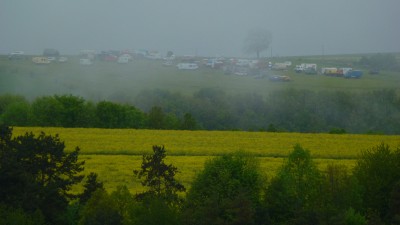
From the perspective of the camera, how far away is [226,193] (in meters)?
15.1

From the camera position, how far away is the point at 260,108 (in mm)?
63906

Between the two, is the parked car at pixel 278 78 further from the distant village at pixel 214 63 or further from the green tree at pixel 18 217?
the green tree at pixel 18 217

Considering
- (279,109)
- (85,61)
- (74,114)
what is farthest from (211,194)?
(85,61)

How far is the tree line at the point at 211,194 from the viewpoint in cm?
1301

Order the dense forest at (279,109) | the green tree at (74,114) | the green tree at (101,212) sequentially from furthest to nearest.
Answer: the dense forest at (279,109) < the green tree at (74,114) < the green tree at (101,212)

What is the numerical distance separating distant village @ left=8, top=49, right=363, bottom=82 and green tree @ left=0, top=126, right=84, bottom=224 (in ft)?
→ 183

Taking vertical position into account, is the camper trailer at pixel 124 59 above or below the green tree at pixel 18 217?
above

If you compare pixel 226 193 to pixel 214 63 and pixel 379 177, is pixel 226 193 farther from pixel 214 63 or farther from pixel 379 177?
pixel 214 63

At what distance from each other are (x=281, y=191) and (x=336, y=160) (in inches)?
471

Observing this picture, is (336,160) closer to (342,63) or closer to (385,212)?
(385,212)

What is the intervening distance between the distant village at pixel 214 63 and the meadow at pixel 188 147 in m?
36.4

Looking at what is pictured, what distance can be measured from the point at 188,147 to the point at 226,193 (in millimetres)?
14499

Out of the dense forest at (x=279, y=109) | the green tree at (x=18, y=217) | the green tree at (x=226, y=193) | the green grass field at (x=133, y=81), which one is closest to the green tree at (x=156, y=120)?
the dense forest at (x=279, y=109)

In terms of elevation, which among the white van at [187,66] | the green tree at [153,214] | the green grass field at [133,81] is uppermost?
the white van at [187,66]
